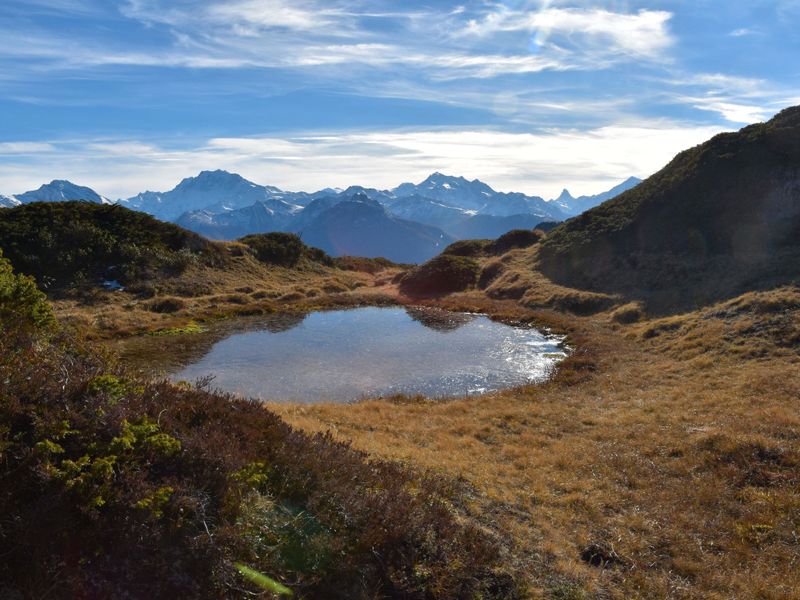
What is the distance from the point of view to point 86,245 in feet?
155

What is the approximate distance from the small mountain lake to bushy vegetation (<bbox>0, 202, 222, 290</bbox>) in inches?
683

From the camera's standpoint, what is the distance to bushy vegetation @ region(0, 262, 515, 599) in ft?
15.9

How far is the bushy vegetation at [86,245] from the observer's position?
43772 millimetres

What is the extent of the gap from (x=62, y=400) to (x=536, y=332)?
32222 millimetres

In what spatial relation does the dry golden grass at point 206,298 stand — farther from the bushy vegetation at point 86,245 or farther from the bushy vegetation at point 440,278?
the bushy vegetation at point 440,278

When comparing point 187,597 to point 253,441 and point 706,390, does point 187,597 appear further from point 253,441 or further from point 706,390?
point 706,390

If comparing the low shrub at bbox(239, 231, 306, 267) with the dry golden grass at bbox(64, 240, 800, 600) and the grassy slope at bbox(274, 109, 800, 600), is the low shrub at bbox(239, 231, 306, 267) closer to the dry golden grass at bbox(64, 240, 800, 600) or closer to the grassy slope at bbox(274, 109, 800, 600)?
the dry golden grass at bbox(64, 240, 800, 600)

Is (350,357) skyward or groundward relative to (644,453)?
skyward

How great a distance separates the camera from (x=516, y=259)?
5831cm

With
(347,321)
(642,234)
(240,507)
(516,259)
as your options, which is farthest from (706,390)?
(516,259)

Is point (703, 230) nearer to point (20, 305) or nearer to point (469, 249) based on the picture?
point (469, 249)

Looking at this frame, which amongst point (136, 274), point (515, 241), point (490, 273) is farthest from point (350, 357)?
point (515, 241)

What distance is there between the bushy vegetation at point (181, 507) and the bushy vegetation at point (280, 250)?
61.1 metres

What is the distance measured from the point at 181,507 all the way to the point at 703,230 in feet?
155
